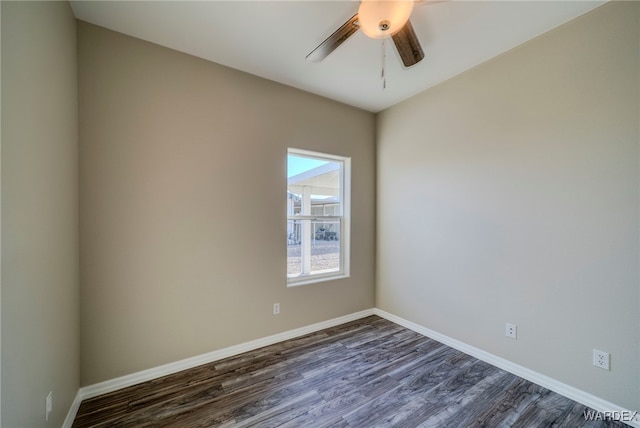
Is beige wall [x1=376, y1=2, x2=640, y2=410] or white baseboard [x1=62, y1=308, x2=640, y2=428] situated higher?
beige wall [x1=376, y1=2, x2=640, y2=410]

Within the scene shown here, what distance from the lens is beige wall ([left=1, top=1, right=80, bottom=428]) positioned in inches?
40.5

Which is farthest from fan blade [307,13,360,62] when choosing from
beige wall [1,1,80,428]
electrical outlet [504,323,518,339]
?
electrical outlet [504,323,518,339]

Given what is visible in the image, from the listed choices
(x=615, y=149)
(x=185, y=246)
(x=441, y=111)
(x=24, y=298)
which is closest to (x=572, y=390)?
(x=615, y=149)

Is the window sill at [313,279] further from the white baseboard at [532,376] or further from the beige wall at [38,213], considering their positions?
the beige wall at [38,213]

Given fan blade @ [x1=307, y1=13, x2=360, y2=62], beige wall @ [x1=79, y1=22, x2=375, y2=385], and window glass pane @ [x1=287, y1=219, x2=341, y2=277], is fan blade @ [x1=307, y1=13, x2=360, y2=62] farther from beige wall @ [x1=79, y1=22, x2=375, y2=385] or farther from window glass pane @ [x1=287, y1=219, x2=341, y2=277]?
window glass pane @ [x1=287, y1=219, x2=341, y2=277]

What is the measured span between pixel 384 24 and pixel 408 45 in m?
0.38

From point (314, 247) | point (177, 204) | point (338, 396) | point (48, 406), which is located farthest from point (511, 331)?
point (48, 406)

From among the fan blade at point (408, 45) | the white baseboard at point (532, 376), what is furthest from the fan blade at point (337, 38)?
the white baseboard at point (532, 376)

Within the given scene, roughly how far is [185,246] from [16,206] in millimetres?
1177

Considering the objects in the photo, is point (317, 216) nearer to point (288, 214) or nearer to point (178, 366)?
point (288, 214)

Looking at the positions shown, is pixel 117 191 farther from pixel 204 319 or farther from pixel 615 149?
pixel 615 149

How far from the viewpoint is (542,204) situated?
201cm

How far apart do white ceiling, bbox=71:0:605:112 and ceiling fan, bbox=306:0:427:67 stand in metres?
0.21

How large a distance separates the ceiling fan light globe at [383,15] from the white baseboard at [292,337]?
284 cm
